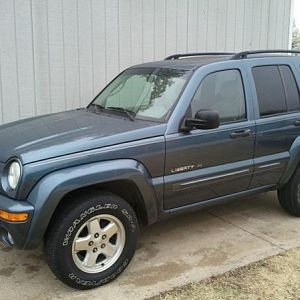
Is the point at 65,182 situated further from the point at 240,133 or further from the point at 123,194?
the point at 240,133

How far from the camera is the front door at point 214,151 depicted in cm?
399

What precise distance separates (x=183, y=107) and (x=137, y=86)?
74 centimetres

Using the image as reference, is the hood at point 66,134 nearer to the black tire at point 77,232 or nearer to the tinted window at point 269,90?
the black tire at point 77,232

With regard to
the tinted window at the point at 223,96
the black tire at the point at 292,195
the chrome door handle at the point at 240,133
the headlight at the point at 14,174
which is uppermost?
the tinted window at the point at 223,96

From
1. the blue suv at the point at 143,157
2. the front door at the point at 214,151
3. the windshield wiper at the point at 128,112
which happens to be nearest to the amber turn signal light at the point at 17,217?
the blue suv at the point at 143,157

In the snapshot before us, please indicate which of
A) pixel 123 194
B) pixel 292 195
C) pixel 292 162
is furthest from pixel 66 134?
pixel 292 195

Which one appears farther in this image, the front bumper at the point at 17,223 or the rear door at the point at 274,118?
the rear door at the point at 274,118

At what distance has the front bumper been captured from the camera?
10.6 ft

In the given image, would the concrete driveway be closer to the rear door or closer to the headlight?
the rear door

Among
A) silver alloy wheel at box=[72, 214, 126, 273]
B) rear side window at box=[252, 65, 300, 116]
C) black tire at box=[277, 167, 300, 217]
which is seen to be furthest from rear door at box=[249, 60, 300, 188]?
silver alloy wheel at box=[72, 214, 126, 273]

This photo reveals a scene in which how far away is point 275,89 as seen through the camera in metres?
4.79

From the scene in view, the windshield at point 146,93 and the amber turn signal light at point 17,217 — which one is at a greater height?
the windshield at point 146,93

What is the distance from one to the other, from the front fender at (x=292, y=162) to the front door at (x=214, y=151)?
561 mm

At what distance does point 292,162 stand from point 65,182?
104 inches
